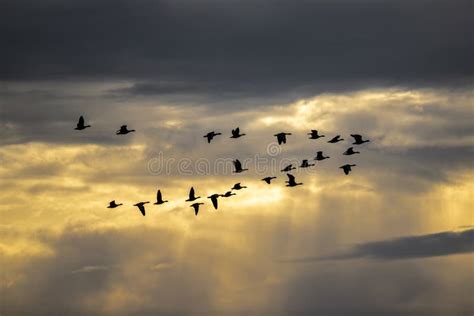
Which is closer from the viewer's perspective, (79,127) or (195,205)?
(79,127)

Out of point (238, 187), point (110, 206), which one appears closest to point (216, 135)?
point (238, 187)

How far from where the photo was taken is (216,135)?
188250 millimetres

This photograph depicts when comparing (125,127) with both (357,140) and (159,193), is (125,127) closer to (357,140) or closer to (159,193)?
(159,193)

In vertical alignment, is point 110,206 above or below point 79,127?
below

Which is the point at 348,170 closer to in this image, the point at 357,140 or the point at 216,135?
the point at 357,140

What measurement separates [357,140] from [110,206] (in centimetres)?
4316

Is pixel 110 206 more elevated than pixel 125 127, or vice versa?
pixel 125 127

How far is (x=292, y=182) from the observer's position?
614ft

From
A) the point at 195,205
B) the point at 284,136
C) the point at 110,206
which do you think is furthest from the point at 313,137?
the point at 110,206

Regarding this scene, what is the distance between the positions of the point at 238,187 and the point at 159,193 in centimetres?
1356

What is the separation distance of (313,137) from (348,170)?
9193 millimetres

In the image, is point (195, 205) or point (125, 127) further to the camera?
point (195, 205)

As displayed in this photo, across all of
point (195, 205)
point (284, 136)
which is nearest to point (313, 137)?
point (284, 136)

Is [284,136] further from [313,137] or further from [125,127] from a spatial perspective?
[125,127]
